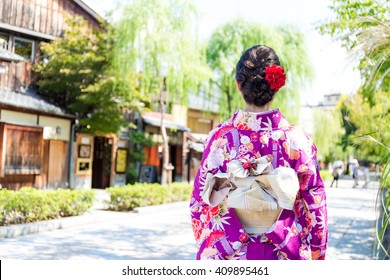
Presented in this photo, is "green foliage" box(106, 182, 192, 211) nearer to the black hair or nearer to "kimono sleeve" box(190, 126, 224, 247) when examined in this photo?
"kimono sleeve" box(190, 126, 224, 247)

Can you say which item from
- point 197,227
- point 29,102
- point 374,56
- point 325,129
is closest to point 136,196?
point 29,102

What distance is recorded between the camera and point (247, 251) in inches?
65.0

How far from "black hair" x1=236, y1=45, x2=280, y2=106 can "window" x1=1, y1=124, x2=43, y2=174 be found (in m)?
10.2

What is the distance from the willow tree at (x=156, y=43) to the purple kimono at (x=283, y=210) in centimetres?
1123

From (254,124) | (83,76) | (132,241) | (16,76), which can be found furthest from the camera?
(83,76)

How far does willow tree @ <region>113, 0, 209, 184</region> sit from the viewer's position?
12625 millimetres

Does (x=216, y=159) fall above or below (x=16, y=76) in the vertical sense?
below

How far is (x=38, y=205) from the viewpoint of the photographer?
757cm

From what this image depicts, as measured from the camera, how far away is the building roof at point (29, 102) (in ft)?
36.8

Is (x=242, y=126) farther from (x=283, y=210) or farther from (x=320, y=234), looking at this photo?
(x=320, y=234)

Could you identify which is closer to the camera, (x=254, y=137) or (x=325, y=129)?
(x=254, y=137)

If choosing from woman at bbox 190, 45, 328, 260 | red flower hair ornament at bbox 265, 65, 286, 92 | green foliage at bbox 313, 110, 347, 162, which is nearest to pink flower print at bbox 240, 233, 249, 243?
woman at bbox 190, 45, 328, 260

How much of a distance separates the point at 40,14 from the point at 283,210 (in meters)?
12.7
